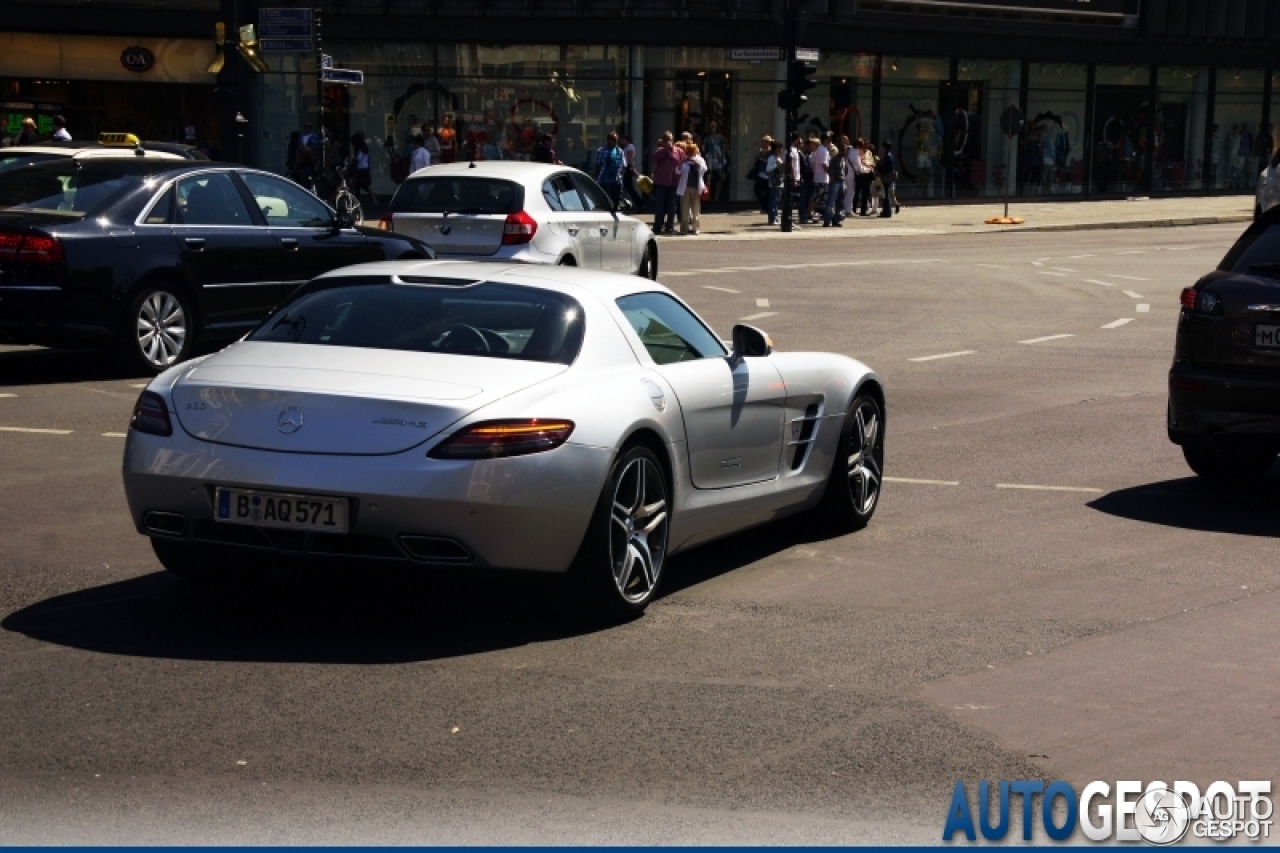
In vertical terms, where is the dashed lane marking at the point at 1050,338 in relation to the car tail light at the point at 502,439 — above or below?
below

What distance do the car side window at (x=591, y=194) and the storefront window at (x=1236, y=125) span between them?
40.5m

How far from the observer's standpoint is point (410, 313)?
25.5ft

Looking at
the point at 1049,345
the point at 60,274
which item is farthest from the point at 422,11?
the point at 60,274

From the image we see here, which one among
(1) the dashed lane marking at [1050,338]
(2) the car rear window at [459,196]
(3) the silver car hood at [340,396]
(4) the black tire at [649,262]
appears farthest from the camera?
A: (4) the black tire at [649,262]

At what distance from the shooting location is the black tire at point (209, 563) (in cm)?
704

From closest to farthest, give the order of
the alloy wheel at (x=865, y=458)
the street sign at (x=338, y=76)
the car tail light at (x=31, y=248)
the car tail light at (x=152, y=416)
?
the car tail light at (x=152, y=416) < the alloy wheel at (x=865, y=458) < the car tail light at (x=31, y=248) < the street sign at (x=338, y=76)

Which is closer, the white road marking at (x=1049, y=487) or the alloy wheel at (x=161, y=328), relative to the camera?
the white road marking at (x=1049, y=487)

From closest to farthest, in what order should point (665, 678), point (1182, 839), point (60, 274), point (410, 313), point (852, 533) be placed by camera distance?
point (1182, 839) → point (665, 678) → point (410, 313) → point (852, 533) → point (60, 274)

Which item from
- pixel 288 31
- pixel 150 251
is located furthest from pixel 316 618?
pixel 288 31

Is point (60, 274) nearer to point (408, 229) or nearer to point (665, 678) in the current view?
point (408, 229)

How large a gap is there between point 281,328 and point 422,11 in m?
36.9

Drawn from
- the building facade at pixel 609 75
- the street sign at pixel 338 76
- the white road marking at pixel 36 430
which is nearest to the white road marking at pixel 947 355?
the white road marking at pixel 36 430

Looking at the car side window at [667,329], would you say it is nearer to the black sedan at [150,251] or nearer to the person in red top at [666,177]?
the black sedan at [150,251]

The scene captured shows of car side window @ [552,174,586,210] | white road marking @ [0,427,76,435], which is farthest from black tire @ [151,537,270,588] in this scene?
car side window @ [552,174,586,210]
